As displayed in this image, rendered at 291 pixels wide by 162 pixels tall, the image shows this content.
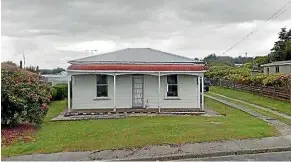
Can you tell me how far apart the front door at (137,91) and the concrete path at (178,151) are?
1169 centimetres

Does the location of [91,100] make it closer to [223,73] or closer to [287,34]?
[223,73]

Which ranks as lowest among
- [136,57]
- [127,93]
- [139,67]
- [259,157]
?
[259,157]

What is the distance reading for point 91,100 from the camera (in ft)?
78.9

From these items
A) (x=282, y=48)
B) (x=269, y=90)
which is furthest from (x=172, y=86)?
(x=282, y=48)

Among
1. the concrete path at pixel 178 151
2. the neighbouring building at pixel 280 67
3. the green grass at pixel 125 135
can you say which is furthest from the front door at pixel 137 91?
the neighbouring building at pixel 280 67

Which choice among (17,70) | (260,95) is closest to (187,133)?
(17,70)

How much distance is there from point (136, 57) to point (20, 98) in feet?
36.0

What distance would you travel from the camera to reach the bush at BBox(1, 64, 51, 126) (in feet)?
52.3

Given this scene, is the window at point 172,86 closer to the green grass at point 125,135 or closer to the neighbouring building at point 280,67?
the green grass at point 125,135

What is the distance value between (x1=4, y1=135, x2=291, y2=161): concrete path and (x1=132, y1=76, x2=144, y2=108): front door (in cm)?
1169

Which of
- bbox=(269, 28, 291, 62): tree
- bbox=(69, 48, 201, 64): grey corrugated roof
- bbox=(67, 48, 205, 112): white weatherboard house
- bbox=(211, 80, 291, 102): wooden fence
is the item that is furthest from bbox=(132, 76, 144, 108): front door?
bbox=(269, 28, 291, 62): tree

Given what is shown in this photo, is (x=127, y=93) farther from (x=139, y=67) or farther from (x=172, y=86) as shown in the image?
(x=172, y=86)

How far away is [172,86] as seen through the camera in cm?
2441

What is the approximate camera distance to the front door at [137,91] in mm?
24219
